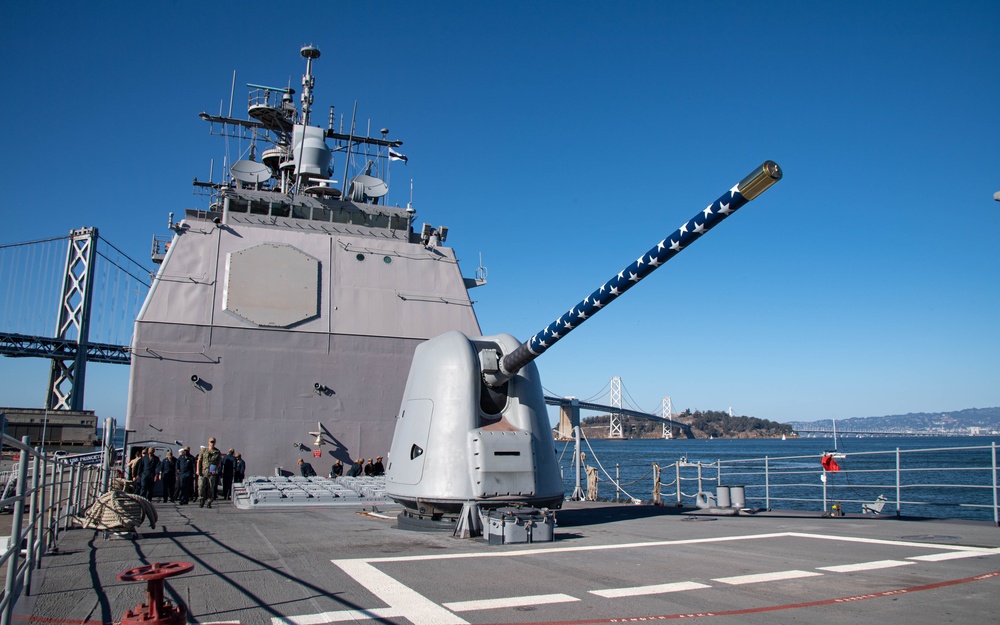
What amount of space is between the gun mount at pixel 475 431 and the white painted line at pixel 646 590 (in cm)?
284

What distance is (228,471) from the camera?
43.0 ft

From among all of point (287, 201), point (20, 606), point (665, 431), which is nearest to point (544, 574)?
point (20, 606)

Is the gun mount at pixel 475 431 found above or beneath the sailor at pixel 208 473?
above

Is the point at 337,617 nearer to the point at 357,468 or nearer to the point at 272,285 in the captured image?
the point at 357,468

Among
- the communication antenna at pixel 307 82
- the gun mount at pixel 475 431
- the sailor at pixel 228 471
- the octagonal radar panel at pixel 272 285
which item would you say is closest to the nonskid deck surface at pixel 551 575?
the gun mount at pixel 475 431

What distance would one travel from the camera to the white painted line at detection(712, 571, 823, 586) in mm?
5133

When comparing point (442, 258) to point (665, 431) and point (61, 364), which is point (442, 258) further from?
point (665, 431)

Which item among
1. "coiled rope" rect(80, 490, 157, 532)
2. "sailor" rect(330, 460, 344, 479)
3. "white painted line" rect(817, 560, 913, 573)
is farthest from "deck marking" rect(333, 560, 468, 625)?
"sailor" rect(330, 460, 344, 479)

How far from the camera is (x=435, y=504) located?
8125mm

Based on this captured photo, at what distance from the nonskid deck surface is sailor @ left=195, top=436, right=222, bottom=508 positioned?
10.5 ft

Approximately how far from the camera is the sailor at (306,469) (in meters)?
14.2

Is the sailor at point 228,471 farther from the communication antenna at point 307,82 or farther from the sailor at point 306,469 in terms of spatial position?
the communication antenna at point 307,82

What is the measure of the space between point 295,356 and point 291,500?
4.29 metres

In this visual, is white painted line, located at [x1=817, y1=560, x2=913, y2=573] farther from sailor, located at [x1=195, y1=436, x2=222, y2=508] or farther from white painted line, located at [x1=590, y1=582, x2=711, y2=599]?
sailor, located at [x1=195, y1=436, x2=222, y2=508]
